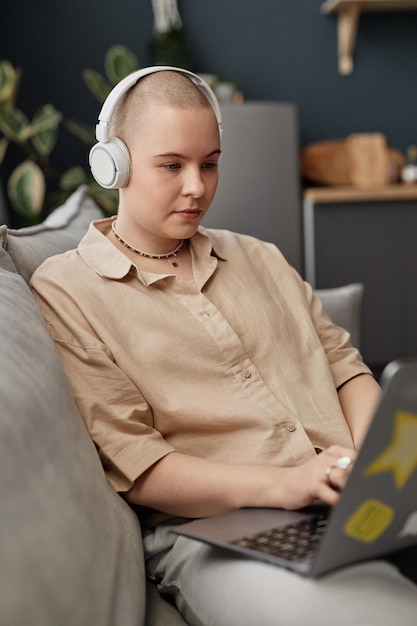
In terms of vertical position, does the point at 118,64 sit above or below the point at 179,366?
above

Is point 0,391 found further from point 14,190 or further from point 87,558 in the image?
point 14,190

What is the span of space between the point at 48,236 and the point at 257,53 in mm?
2639

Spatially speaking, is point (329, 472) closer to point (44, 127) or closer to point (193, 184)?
point (193, 184)

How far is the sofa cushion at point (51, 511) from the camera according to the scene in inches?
28.5

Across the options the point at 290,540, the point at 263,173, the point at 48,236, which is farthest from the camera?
the point at 263,173

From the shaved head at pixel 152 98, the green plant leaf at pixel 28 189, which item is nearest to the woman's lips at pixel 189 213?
the shaved head at pixel 152 98

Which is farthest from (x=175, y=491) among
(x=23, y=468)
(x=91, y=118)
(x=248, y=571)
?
(x=91, y=118)

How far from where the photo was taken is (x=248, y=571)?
920 mm

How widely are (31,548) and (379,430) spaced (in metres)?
0.33

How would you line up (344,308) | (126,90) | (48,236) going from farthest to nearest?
(344,308), (48,236), (126,90)

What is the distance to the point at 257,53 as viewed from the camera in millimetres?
3896

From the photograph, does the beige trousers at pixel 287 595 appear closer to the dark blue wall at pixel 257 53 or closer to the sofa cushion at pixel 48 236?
the sofa cushion at pixel 48 236

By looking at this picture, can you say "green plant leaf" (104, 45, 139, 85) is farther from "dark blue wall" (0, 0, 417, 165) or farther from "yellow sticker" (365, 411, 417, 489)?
"yellow sticker" (365, 411, 417, 489)

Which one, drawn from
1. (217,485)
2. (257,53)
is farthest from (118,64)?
(217,485)
